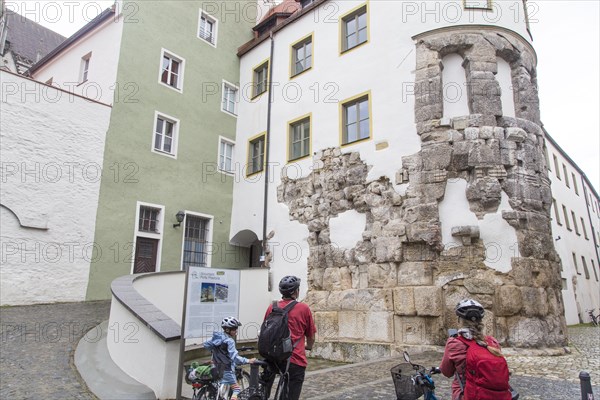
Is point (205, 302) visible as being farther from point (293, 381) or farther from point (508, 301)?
point (508, 301)

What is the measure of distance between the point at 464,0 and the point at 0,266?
1441 cm

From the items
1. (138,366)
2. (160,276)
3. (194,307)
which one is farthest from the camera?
(160,276)

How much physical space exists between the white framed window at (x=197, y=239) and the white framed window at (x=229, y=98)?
474 centimetres

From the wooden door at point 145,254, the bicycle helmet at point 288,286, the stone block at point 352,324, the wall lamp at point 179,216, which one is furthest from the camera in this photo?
the wall lamp at point 179,216

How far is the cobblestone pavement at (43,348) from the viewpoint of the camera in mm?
5828

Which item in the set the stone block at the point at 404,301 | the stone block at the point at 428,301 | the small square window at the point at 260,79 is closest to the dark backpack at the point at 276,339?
the stone block at the point at 428,301

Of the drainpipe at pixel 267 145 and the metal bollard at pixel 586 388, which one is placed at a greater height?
the drainpipe at pixel 267 145

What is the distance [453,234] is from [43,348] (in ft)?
28.6

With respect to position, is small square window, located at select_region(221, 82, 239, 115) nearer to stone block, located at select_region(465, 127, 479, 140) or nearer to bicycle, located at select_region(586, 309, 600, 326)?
stone block, located at select_region(465, 127, 479, 140)

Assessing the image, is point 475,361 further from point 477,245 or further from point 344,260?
point 344,260

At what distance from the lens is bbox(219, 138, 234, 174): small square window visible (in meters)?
17.7

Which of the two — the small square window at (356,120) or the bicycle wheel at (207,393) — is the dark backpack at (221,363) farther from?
the small square window at (356,120)

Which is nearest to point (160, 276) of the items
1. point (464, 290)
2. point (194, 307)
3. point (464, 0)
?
point (194, 307)

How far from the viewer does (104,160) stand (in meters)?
14.4
